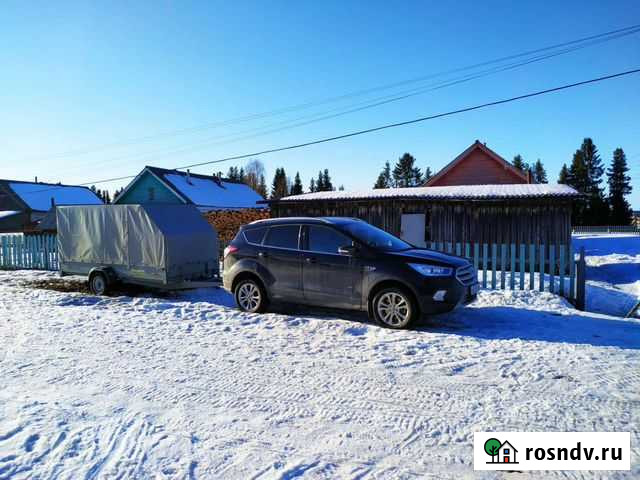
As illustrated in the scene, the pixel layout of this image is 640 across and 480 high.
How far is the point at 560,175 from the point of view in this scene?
218ft

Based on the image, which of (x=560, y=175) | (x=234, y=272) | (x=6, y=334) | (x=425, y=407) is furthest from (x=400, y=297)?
(x=560, y=175)

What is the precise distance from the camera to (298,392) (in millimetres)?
4070

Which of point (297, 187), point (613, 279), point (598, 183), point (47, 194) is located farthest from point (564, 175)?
point (47, 194)

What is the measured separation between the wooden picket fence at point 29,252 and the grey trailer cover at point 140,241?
4.97 meters

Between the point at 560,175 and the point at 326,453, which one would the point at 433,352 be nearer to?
the point at 326,453

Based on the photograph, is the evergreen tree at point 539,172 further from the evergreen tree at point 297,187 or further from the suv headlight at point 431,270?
the suv headlight at point 431,270

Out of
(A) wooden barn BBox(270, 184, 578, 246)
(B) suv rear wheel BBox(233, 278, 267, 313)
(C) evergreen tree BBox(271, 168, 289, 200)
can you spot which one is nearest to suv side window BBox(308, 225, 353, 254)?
(B) suv rear wheel BBox(233, 278, 267, 313)

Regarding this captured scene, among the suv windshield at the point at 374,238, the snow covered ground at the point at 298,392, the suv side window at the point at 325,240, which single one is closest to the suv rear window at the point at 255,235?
the suv side window at the point at 325,240

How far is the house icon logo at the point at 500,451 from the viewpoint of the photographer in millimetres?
2936

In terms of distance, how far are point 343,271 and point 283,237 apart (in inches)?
55.9

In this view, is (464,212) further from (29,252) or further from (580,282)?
(29,252)

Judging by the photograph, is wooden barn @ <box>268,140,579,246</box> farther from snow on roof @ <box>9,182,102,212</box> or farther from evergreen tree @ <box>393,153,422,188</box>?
evergreen tree @ <box>393,153,422,188</box>

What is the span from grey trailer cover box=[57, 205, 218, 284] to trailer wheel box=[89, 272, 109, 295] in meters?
0.30

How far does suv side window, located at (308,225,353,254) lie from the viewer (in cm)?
697
